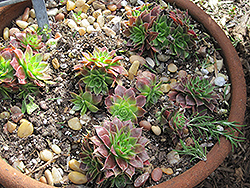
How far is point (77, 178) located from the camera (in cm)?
165

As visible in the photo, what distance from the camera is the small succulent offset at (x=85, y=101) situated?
1.81 meters

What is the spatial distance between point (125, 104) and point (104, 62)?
0.34 meters

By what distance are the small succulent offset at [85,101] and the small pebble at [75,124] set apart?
7 cm

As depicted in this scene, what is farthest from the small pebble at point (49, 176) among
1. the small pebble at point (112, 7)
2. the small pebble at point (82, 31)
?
the small pebble at point (112, 7)

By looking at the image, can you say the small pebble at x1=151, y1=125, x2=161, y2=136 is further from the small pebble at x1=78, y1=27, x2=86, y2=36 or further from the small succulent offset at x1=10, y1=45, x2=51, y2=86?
the small pebble at x1=78, y1=27, x2=86, y2=36

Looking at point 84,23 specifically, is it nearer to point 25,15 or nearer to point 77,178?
point 25,15

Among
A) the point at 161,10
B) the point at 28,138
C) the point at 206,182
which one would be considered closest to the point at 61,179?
the point at 28,138

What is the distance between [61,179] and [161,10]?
152 cm

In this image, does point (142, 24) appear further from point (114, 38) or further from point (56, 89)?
point (56, 89)

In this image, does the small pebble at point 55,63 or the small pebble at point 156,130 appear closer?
the small pebble at point 156,130

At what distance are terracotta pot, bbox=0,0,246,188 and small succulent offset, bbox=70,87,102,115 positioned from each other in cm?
57

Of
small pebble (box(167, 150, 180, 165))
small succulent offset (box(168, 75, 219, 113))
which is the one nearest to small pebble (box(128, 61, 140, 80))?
small succulent offset (box(168, 75, 219, 113))

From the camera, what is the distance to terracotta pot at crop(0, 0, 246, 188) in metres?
1.53

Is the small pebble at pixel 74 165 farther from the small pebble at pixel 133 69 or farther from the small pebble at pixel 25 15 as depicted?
the small pebble at pixel 25 15
